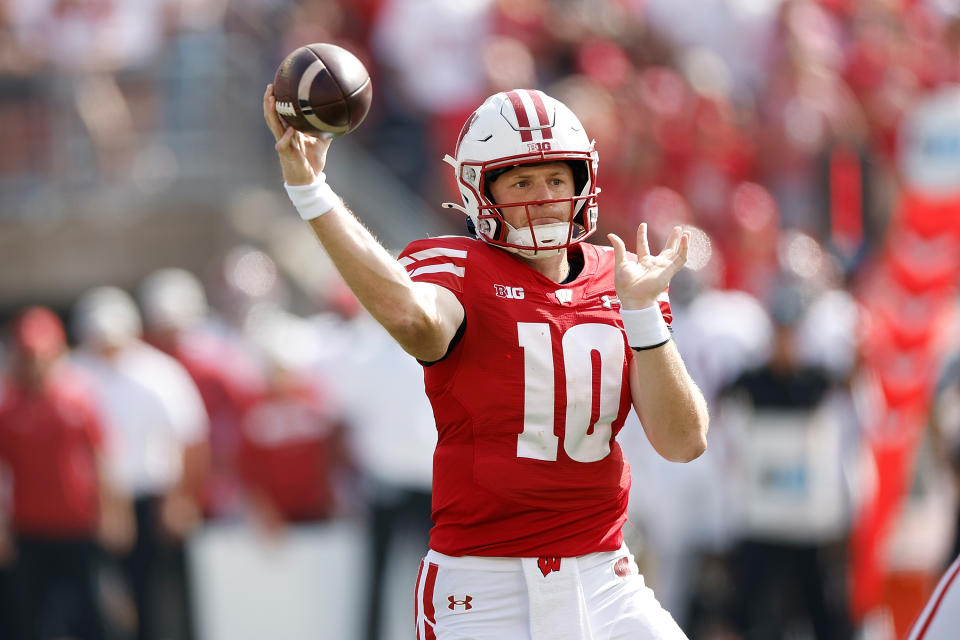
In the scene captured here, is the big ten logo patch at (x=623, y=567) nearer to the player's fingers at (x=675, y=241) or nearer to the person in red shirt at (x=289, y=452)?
the player's fingers at (x=675, y=241)

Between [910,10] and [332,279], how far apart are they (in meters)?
4.85

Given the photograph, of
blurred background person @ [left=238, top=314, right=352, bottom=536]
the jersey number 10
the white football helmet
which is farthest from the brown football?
blurred background person @ [left=238, top=314, right=352, bottom=536]

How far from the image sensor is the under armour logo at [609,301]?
4.00 m

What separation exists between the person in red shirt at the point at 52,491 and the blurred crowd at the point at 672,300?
2 centimetres

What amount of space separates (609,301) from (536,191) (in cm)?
34

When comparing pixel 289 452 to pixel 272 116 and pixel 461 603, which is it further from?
pixel 272 116

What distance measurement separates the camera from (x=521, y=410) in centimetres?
383

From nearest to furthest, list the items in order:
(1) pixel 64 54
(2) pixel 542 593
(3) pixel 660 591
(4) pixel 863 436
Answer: (2) pixel 542 593 → (4) pixel 863 436 → (3) pixel 660 591 → (1) pixel 64 54

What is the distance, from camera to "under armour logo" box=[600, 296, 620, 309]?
400cm

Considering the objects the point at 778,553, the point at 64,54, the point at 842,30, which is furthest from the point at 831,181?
the point at 64,54

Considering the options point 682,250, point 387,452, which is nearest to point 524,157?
point 682,250

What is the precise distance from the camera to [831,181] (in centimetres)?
1005

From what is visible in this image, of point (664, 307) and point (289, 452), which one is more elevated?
point (664, 307)

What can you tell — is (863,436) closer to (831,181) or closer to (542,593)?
(831,181)
